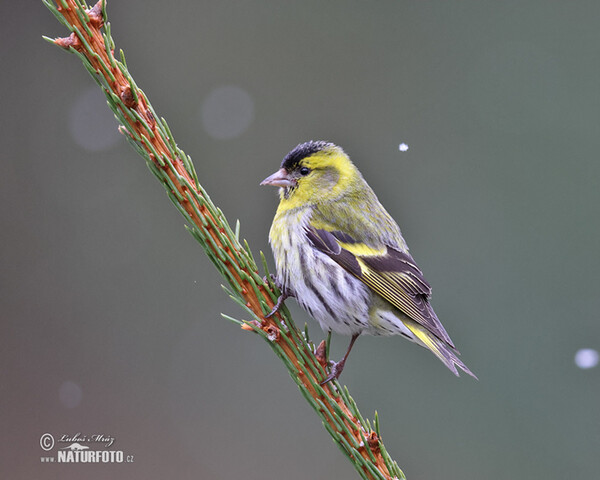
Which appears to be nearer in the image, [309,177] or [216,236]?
[216,236]

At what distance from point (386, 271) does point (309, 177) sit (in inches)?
13.4

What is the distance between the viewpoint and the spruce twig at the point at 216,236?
1079 mm

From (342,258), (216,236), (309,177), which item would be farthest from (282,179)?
(216,236)

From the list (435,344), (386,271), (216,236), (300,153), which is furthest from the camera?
(300,153)

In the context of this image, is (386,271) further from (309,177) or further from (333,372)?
(333,372)

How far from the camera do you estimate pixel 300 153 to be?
5.66 feet

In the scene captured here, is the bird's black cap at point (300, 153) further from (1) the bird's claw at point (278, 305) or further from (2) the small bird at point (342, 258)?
(1) the bird's claw at point (278, 305)

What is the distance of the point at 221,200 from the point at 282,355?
151 cm

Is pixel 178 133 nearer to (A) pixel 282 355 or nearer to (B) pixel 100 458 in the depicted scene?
(B) pixel 100 458

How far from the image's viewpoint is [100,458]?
160 centimetres

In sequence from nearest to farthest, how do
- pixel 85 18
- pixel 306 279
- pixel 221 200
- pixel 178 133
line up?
pixel 85 18
pixel 306 279
pixel 221 200
pixel 178 133

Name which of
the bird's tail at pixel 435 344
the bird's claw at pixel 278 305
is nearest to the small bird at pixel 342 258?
the bird's tail at pixel 435 344

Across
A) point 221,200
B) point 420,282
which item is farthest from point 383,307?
point 221,200

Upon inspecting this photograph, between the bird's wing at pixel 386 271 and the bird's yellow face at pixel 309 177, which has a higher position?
the bird's yellow face at pixel 309 177
